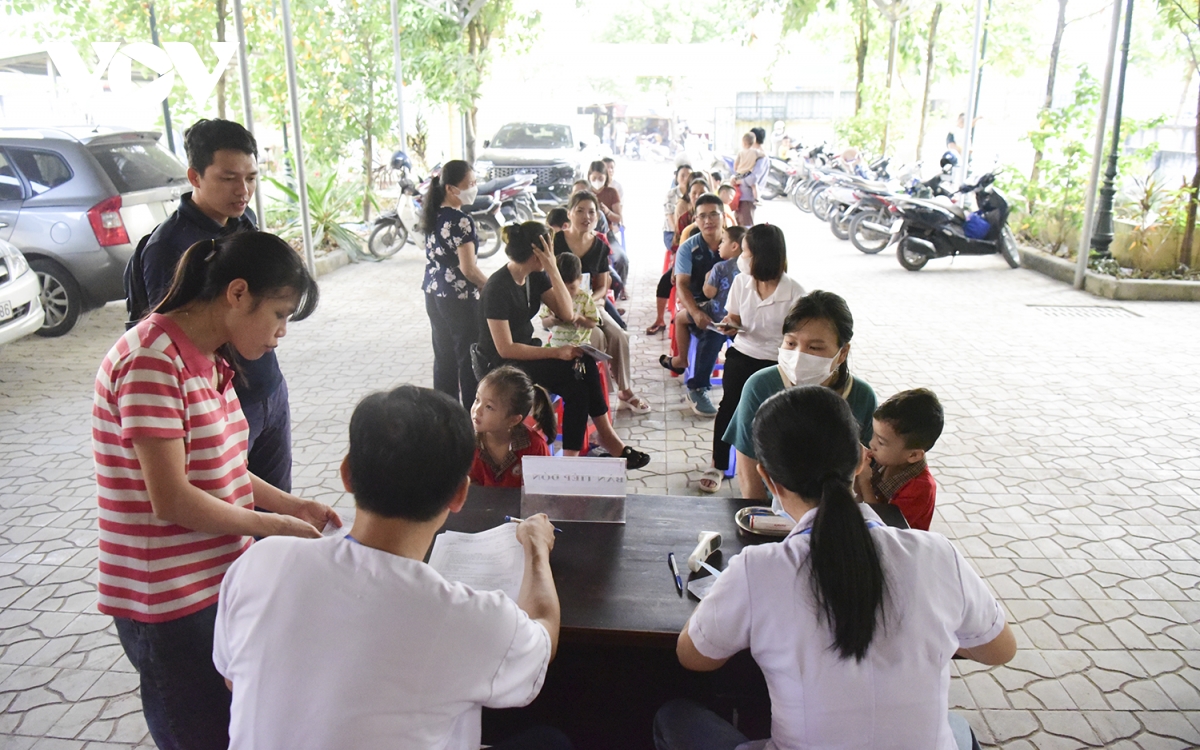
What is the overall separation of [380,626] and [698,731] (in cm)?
81

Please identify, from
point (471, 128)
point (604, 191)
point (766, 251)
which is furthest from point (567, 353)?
point (471, 128)

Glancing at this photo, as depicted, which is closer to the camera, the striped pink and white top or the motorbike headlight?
the striped pink and white top

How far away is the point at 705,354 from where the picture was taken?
4.95m

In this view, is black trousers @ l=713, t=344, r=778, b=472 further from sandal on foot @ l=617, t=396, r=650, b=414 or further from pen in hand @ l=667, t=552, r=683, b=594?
pen in hand @ l=667, t=552, r=683, b=594

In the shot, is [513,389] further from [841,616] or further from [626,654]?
[841,616]

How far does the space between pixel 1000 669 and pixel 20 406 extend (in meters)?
5.53

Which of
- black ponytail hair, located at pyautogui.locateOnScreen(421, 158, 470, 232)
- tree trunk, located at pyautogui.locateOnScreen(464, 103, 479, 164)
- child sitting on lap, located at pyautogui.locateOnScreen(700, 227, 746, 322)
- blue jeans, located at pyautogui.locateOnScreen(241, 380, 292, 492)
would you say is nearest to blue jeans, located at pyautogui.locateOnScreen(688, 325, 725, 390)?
child sitting on lap, located at pyautogui.locateOnScreen(700, 227, 746, 322)

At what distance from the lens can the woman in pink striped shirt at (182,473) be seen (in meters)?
1.54

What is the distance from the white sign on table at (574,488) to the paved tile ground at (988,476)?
1.30m

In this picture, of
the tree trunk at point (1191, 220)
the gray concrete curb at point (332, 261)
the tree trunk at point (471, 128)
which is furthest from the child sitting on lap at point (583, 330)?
the tree trunk at point (471, 128)

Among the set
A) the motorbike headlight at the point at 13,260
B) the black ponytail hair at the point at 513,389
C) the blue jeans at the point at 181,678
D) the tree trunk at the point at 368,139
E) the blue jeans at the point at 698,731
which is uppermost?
the tree trunk at the point at 368,139

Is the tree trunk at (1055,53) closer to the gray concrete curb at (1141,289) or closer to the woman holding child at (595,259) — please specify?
the gray concrete curb at (1141,289)

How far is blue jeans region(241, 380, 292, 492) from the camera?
2492mm

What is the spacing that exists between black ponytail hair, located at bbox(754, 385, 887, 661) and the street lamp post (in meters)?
8.15
